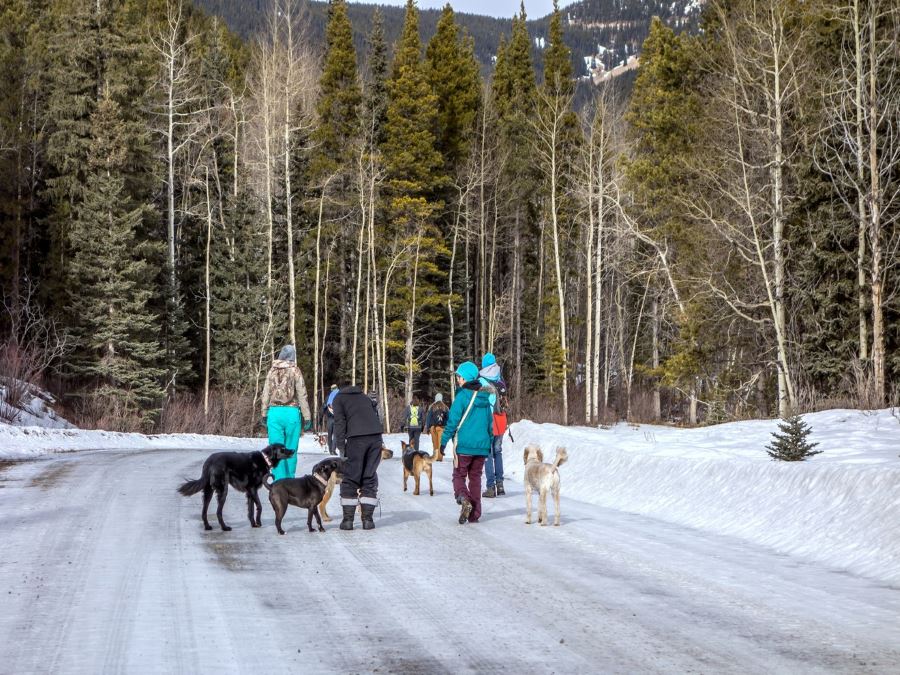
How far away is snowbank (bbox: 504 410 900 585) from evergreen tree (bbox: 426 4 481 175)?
3498 centimetres

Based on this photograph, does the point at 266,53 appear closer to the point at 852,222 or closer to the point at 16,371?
the point at 16,371

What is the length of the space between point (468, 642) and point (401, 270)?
1657 inches

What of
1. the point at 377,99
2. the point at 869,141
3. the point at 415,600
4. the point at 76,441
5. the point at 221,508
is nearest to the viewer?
the point at 415,600

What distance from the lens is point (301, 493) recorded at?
10195 millimetres

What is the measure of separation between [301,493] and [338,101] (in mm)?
43986

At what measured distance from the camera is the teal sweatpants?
11.6m

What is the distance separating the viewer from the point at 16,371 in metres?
27.2

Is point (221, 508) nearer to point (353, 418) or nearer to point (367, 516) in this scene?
point (367, 516)

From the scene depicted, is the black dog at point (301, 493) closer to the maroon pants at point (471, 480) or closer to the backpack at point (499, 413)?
the maroon pants at point (471, 480)

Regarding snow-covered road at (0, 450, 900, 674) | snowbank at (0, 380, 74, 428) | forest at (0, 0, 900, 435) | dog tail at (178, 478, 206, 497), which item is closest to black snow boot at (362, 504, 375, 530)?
snow-covered road at (0, 450, 900, 674)

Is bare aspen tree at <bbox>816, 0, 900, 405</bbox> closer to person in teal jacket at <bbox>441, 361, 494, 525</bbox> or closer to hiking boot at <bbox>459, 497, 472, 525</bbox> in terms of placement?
person in teal jacket at <bbox>441, 361, 494, 525</bbox>

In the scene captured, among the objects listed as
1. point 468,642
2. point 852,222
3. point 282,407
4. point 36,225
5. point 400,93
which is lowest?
point 468,642

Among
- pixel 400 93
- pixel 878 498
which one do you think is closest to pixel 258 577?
pixel 878 498

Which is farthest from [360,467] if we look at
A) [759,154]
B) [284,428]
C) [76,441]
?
[759,154]
